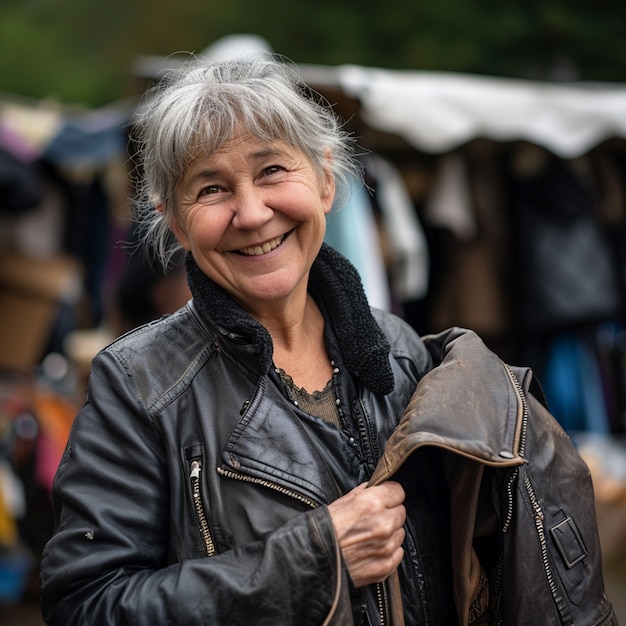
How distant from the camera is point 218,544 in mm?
1579

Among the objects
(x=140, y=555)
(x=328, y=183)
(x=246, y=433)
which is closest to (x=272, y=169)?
(x=328, y=183)

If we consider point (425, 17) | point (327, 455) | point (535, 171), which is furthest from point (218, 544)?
point (425, 17)

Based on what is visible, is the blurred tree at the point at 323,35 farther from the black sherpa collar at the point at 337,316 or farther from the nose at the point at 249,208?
the nose at the point at 249,208

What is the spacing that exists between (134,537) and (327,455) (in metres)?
0.39

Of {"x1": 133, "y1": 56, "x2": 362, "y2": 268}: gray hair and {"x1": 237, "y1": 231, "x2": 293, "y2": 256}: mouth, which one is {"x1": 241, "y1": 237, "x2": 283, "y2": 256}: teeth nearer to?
{"x1": 237, "y1": 231, "x2": 293, "y2": 256}: mouth

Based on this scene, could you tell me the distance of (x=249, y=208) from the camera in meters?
1.67

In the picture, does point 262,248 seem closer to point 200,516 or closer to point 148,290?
point 200,516

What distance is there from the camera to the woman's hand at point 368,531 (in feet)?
5.00

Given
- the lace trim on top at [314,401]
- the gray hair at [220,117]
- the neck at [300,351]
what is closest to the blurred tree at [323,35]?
the gray hair at [220,117]

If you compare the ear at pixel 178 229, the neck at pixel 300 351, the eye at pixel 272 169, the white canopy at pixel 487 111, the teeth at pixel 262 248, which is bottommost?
the neck at pixel 300 351

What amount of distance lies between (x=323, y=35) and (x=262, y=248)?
846 centimetres

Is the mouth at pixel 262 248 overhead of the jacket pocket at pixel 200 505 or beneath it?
overhead

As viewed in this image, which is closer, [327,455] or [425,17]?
[327,455]

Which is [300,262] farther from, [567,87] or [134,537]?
[567,87]
